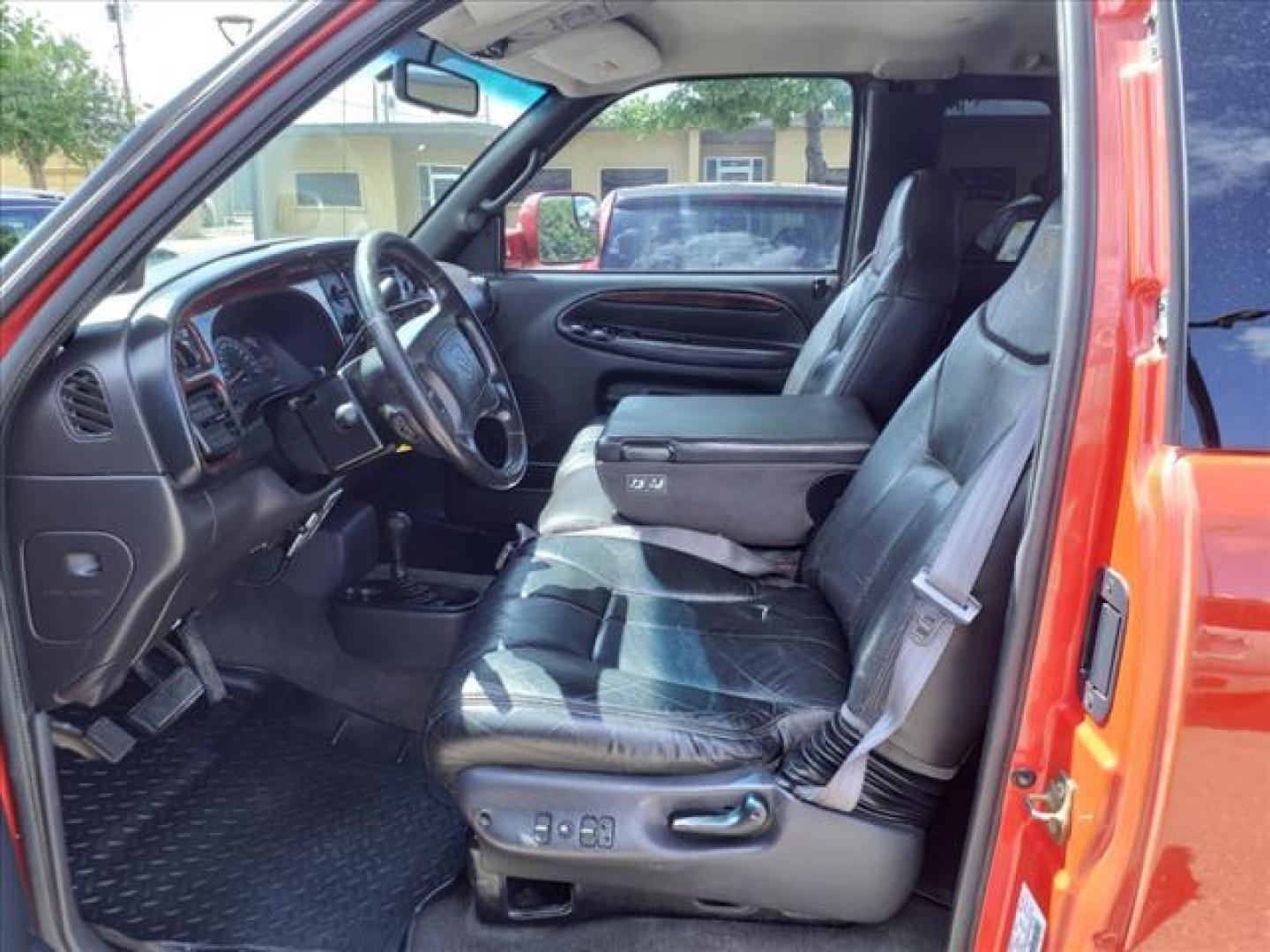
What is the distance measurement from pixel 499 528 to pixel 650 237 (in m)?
1.05

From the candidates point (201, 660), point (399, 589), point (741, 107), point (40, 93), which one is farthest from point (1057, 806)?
point (40, 93)

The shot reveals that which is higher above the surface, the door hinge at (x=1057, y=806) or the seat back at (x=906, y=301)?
the seat back at (x=906, y=301)

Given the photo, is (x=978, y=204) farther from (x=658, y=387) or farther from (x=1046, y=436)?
(x=1046, y=436)

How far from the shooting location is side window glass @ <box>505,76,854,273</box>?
119 inches

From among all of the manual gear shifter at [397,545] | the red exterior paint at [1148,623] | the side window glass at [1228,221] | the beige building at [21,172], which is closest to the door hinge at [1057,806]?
the red exterior paint at [1148,623]

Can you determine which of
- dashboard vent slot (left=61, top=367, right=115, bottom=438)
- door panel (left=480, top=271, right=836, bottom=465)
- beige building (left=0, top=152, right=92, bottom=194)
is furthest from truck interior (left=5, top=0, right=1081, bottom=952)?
beige building (left=0, top=152, right=92, bottom=194)

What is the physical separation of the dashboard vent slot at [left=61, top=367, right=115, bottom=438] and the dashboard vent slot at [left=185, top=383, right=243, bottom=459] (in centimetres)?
17

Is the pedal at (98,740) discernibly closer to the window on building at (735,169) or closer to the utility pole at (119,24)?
the window on building at (735,169)

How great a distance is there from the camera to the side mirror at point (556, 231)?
3102 mm

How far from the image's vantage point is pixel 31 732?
1222 mm

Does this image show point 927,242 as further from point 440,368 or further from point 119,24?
point 119,24

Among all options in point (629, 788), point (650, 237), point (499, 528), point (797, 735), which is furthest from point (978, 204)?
point (629, 788)

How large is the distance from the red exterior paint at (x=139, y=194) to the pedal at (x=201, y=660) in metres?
0.94

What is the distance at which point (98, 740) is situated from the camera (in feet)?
5.59
